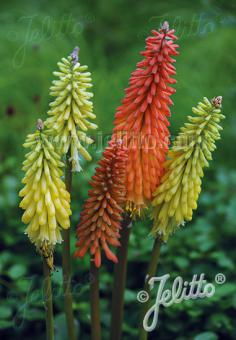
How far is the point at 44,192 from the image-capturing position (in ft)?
7.88

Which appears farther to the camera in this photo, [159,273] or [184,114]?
[184,114]

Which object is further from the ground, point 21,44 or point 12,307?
point 21,44

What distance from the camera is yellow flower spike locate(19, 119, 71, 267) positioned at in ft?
7.84

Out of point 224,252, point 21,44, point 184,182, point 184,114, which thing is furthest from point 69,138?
point 21,44

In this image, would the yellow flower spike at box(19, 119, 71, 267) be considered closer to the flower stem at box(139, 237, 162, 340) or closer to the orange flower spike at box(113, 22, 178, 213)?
the orange flower spike at box(113, 22, 178, 213)

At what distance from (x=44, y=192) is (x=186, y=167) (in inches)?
26.4

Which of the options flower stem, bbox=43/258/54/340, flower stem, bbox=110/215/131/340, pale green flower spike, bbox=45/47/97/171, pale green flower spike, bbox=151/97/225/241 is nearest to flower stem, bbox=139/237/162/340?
pale green flower spike, bbox=151/97/225/241

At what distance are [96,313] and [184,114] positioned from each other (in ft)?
11.6

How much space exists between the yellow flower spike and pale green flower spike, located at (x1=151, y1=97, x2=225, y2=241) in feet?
1.60

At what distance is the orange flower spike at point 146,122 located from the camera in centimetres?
251

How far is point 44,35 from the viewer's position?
270 inches

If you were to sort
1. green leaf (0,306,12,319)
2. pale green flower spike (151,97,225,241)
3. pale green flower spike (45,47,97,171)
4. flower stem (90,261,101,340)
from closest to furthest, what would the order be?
1. pale green flower spike (45,47,97,171)
2. pale green flower spike (151,97,225,241)
3. flower stem (90,261,101,340)
4. green leaf (0,306,12,319)

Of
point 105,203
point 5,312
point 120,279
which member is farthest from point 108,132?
point 105,203

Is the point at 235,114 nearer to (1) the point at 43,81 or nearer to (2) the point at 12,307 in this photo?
(1) the point at 43,81
